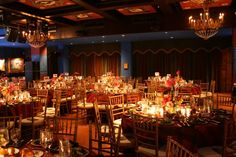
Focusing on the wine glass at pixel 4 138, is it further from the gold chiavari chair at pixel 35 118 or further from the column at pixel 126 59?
the column at pixel 126 59

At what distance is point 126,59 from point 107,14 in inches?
232

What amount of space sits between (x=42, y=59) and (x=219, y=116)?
11.7m

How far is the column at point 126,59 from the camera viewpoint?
15.1 m

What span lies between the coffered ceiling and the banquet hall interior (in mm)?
36

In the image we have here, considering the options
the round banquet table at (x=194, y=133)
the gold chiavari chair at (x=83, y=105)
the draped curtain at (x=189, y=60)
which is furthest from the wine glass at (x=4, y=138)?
the draped curtain at (x=189, y=60)

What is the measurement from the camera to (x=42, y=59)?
1425 cm

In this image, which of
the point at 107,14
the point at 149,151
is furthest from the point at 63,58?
the point at 149,151

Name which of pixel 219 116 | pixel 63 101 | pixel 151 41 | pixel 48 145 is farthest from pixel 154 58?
pixel 48 145

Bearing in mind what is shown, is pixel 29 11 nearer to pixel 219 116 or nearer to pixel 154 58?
pixel 219 116

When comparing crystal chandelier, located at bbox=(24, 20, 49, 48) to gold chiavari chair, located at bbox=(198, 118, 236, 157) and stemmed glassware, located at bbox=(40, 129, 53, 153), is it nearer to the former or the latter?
gold chiavari chair, located at bbox=(198, 118, 236, 157)

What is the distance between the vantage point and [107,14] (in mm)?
9477

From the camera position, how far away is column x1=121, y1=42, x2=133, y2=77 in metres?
15.1

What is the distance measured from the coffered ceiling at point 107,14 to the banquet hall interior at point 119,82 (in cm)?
4

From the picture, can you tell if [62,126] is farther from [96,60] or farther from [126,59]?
[96,60]
